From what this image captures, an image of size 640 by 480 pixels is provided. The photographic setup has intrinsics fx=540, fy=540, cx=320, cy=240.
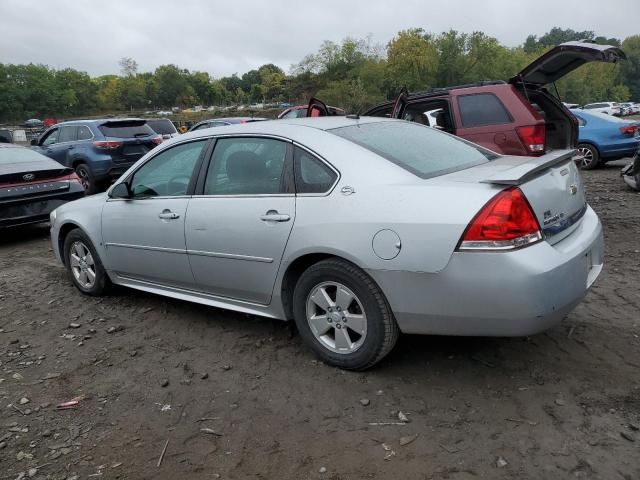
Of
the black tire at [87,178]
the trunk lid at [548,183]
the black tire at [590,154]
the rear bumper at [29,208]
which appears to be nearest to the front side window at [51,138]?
the black tire at [87,178]

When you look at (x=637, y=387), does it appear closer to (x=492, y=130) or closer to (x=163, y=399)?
(x=163, y=399)

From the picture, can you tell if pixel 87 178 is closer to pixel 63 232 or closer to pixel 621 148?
pixel 63 232

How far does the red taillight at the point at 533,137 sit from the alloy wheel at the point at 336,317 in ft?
13.6

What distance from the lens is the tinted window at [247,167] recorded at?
3.52m

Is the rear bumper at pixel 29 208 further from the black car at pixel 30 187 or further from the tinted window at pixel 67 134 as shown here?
the tinted window at pixel 67 134

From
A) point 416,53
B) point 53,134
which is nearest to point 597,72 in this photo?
point 416,53

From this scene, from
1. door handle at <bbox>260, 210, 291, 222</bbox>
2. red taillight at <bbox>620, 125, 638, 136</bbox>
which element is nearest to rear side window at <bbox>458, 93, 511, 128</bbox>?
door handle at <bbox>260, 210, 291, 222</bbox>

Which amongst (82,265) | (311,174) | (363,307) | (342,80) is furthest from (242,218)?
(342,80)

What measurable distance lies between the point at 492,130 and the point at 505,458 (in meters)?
4.88

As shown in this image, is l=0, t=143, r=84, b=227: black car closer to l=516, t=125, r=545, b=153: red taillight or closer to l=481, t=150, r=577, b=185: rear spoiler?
l=516, t=125, r=545, b=153: red taillight

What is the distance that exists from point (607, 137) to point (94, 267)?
1028 cm

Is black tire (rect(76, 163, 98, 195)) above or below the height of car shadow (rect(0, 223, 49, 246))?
above

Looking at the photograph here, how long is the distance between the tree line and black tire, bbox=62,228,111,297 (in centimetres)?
2006

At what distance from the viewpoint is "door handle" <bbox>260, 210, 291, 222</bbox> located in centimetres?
331
